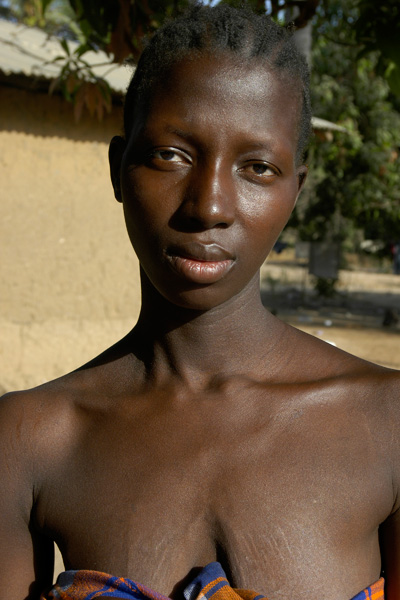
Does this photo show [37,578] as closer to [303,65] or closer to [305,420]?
[305,420]

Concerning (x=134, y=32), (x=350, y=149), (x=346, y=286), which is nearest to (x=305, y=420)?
(x=134, y=32)

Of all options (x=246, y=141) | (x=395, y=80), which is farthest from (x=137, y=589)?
(x=395, y=80)

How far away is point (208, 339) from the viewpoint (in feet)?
4.76

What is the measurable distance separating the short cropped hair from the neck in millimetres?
→ 324

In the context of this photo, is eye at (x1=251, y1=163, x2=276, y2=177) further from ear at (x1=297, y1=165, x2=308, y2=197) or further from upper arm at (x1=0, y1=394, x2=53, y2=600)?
upper arm at (x1=0, y1=394, x2=53, y2=600)

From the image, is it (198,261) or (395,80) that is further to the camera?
(395,80)

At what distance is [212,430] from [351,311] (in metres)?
14.6

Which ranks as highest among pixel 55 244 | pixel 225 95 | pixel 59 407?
pixel 225 95

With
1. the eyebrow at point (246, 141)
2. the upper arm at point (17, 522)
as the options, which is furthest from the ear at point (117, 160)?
the upper arm at point (17, 522)

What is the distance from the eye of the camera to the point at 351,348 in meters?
10.8

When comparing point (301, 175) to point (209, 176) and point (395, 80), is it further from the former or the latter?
point (395, 80)

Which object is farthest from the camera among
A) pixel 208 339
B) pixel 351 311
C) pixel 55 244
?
pixel 351 311

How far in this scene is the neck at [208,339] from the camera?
1.44 metres

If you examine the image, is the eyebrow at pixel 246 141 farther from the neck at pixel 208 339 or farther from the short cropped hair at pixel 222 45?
the neck at pixel 208 339
